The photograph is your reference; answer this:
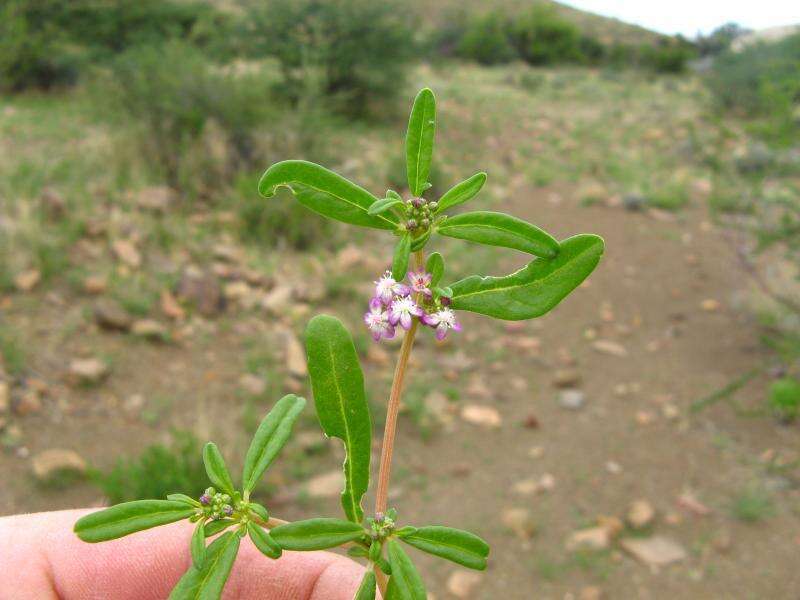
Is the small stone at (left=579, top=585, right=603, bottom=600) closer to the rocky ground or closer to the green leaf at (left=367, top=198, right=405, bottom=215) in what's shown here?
the rocky ground

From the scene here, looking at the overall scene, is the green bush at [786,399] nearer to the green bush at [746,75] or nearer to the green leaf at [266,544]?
the green leaf at [266,544]

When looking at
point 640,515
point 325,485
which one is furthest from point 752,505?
point 325,485

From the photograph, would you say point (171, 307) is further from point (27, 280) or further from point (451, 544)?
point (451, 544)

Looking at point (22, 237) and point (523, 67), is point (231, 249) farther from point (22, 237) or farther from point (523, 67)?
point (523, 67)

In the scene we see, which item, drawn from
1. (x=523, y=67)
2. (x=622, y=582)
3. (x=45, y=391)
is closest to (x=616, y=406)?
(x=622, y=582)

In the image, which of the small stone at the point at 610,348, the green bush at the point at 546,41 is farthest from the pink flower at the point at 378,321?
the green bush at the point at 546,41
